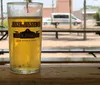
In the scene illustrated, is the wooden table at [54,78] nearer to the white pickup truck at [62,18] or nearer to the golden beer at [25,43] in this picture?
the golden beer at [25,43]

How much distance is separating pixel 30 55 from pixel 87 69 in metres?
0.14

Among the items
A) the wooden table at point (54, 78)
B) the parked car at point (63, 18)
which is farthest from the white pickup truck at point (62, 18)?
the wooden table at point (54, 78)

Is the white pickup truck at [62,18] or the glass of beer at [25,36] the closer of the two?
the glass of beer at [25,36]

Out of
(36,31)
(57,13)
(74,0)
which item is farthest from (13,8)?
(57,13)

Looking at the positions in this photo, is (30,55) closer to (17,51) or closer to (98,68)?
(17,51)

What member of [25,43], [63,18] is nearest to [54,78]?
[25,43]

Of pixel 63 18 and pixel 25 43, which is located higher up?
pixel 63 18

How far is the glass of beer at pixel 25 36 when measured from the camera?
555 mm

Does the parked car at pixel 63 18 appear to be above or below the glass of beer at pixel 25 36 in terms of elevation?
above

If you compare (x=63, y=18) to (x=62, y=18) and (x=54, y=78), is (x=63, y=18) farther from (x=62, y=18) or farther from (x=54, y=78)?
(x=54, y=78)

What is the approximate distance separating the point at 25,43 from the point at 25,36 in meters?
0.01

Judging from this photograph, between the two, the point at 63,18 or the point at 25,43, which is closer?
the point at 25,43

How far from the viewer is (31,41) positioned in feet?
1.83

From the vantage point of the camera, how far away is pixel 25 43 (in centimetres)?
55
